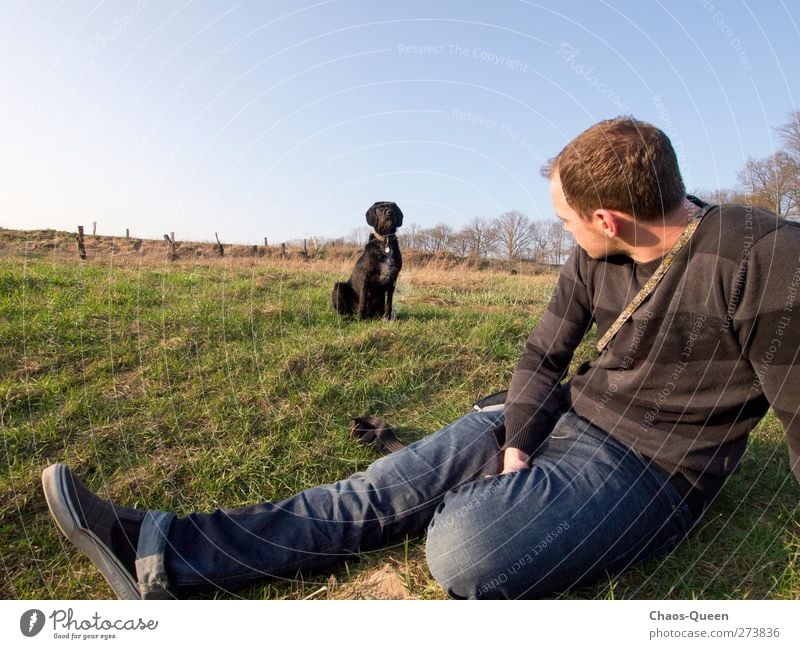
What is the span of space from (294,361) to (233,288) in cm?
288

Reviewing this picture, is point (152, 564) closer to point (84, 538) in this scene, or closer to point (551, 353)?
point (84, 538)

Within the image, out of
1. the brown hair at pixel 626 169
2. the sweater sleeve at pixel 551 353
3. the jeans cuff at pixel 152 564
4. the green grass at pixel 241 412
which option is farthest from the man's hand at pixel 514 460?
the jeans cuff at pixel 152 564

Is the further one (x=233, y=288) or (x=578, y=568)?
(x=233, y=288)

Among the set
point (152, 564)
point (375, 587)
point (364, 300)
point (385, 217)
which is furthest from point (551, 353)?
point (385, 217)

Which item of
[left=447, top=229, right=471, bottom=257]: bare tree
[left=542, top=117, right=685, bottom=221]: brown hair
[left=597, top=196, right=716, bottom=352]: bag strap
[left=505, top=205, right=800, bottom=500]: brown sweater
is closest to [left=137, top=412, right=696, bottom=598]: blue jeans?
[left=505, top=205, right=800, bottom=500]: brown sweater

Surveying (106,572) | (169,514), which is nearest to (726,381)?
(169,514)

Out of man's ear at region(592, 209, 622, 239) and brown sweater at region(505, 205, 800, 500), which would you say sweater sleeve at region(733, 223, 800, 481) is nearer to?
brown sweater at region(505, 205, 800, 500)

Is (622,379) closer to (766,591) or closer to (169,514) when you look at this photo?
A: (766,591)

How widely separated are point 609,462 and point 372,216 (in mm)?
4732

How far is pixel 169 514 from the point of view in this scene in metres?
1.78

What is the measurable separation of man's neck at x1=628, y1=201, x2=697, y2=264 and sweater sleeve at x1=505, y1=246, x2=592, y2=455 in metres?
0.33

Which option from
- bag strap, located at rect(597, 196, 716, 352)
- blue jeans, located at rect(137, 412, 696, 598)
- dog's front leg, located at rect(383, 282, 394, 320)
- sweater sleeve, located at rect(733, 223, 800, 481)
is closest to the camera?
sweater sleeve, located at rect(733, 223, 800, 481)

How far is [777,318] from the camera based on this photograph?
60.3 inches

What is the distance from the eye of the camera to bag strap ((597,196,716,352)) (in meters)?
1.72
